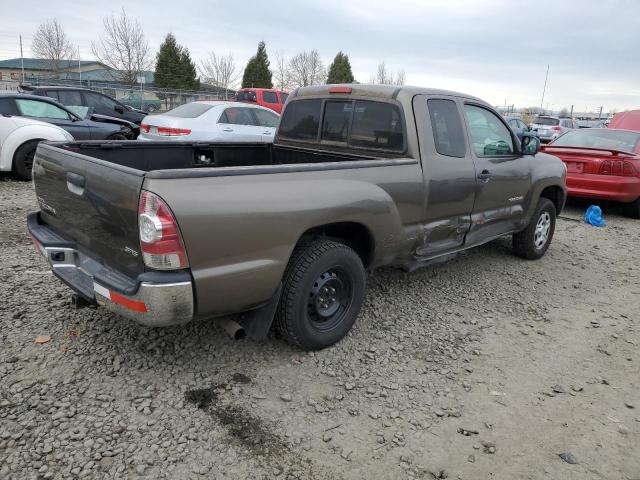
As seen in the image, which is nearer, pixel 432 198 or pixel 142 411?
pixel 142 411

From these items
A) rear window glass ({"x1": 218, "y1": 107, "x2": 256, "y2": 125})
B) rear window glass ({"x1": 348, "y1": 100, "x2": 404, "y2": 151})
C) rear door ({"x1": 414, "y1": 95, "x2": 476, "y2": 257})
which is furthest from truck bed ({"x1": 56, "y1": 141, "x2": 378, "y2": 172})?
rear window glass ({"x1": 218, "y1": 107, "x2": 256, "y2": 125})

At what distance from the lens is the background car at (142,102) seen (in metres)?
29.3

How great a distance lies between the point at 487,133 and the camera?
15.7 feet

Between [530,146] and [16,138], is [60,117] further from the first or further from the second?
[530,146]

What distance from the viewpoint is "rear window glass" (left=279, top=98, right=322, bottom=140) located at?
4590 millimetres

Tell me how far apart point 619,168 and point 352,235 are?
6.64 metres

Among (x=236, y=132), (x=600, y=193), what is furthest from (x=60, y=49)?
(x=600, y=193)

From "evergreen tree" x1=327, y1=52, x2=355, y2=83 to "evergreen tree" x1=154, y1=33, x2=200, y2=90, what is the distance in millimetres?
14533

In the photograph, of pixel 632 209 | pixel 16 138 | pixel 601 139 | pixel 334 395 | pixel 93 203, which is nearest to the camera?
pixel 93 203

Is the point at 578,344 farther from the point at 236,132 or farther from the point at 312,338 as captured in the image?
the point at 236,132

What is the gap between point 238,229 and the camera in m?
2.68

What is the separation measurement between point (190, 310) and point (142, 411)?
68 cm

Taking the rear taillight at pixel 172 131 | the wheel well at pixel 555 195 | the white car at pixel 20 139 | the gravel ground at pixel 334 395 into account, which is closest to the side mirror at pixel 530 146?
the wheel well at pixel 555 195

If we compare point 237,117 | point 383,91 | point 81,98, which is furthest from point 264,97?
point 383,91
